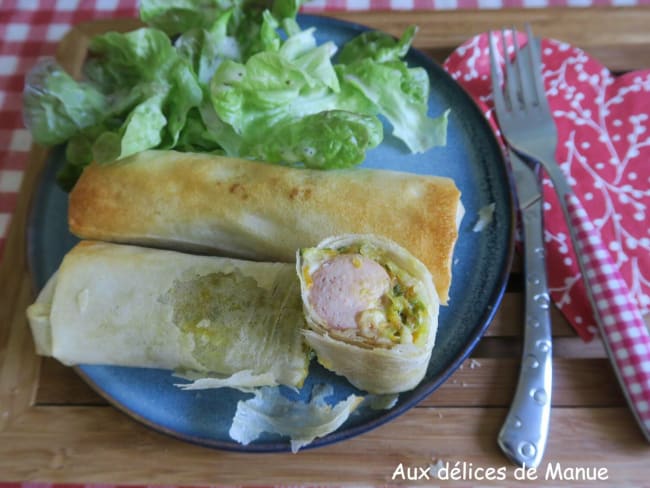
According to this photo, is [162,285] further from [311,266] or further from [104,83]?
[104,83]

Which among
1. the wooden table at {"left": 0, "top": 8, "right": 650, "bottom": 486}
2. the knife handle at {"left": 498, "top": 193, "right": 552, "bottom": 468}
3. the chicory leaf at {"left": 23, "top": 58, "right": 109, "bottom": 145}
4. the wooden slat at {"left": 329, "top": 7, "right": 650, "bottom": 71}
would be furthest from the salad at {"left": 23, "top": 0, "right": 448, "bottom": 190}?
the wooden table at {"left": 0, "top": 8, "right": 650, "bottom": 486}

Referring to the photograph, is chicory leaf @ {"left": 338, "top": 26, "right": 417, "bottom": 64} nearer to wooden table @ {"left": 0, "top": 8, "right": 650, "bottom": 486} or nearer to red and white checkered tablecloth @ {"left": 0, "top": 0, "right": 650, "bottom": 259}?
red and white checkered tablecloth @ {"left": 0, "top": 0, "right": 650, "bottom": 259}

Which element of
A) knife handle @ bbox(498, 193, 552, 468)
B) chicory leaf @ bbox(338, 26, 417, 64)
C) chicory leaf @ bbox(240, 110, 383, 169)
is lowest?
knife handle @ bbox(498, 193, 552, 468)

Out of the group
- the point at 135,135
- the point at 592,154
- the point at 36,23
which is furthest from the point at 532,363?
the point at 36,23

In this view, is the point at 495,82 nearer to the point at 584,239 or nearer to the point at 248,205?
the point at 584,239

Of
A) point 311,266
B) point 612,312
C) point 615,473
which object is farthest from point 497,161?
point 615,473
